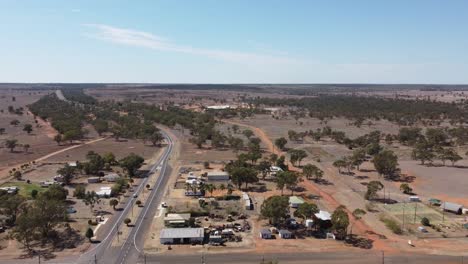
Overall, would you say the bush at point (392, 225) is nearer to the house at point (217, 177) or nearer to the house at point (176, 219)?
the house at point (176, 219)

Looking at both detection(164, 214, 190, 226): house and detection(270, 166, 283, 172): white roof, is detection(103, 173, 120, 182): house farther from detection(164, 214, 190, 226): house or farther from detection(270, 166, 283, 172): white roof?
detection(270, 166, 283, 172): white roof

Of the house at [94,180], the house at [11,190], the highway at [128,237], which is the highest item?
the house at [11,190]

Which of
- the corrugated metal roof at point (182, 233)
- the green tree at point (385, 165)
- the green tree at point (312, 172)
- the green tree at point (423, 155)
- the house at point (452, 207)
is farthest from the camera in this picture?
the green tree at point (423, 155)

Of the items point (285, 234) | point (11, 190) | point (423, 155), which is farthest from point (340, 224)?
point (11, 190)

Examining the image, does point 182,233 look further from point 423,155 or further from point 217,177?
point 423,155

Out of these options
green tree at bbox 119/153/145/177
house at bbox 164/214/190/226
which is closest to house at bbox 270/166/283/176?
Result: green tree at bbox 119/153/145/177

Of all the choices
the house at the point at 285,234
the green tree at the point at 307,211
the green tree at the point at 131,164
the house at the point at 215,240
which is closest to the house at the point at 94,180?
the green tree at the point at 131,164
